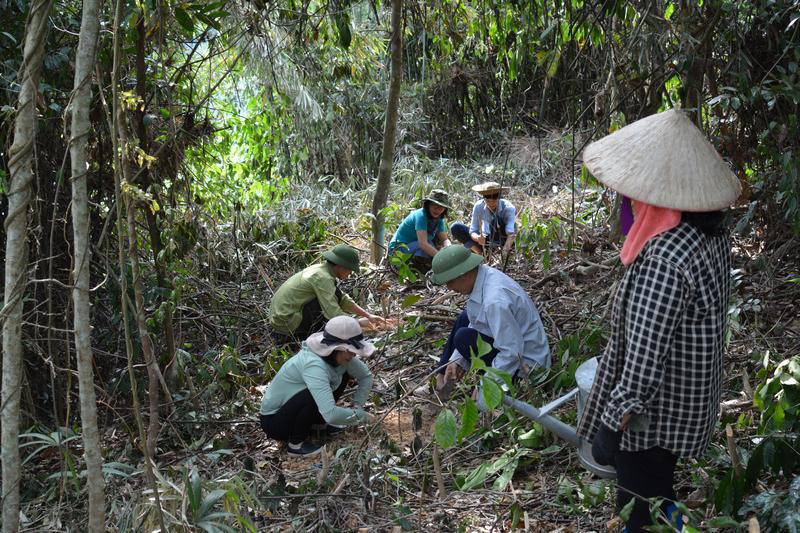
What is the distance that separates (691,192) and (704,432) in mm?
715

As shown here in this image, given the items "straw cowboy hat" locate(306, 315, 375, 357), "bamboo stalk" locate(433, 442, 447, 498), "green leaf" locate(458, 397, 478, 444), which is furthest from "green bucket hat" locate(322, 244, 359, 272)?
"green leaf" locate(458, 397, 478, 444)

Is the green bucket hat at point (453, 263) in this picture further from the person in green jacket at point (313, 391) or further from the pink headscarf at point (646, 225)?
the pink headscarf at point (646, 225)

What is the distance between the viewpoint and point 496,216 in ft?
22.7

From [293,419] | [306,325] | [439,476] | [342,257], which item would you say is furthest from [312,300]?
[439,476]

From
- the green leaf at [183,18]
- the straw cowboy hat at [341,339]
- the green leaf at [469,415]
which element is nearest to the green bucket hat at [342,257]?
the straw cowboy hat at [341,339]

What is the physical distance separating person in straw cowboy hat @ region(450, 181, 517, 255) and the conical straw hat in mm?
4210

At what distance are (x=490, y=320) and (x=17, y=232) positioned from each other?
248 centimetres

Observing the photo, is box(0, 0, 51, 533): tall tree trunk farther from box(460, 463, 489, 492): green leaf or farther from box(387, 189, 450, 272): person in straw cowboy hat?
box(387, 189, 450, 272): person in straw cowboy hat

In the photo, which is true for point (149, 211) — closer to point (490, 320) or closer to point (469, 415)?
point (490, 320)

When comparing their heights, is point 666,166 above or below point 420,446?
above

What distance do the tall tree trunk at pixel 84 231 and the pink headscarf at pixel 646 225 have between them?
61.8 inches

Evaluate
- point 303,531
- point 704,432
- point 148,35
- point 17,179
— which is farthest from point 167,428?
point 704,432

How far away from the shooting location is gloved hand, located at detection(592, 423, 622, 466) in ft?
7.93

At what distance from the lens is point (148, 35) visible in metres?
4.10
